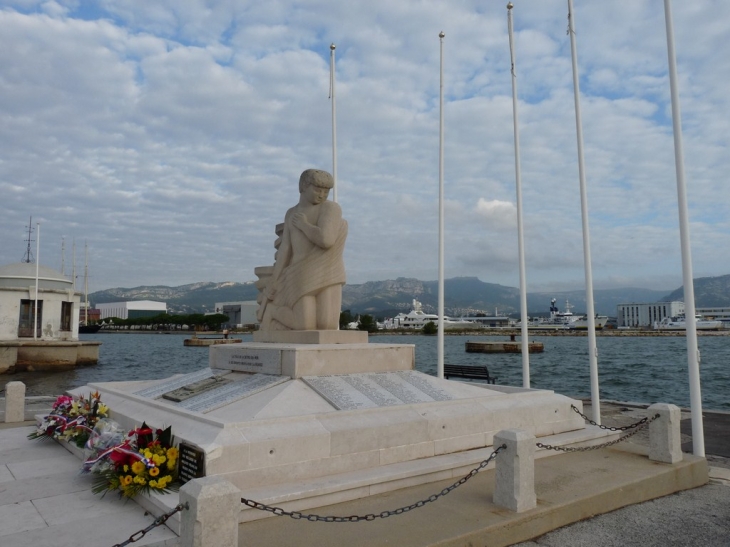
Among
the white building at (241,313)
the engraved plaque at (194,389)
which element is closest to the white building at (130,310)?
the white building at (241,313)

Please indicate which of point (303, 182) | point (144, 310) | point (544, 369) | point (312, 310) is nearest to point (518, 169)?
point (303, 182)

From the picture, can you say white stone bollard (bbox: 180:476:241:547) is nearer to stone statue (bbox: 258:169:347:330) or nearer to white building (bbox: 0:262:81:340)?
stone statue (bbox: 258:169:347:330)

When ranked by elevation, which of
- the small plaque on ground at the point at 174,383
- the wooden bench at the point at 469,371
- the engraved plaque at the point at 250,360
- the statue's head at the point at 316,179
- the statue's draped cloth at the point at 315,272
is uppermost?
the statue's head at the point at 316,179

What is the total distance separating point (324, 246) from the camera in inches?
A: 340

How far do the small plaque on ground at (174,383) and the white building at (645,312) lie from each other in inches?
5025

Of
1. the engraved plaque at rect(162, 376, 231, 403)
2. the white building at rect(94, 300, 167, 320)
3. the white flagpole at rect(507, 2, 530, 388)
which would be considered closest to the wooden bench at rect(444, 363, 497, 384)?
the white flagpole at rect(507, 2, 530, 388)

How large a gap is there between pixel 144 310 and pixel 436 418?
19114 centimetres

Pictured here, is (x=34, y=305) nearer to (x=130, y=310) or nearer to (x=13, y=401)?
(x=13, y=401)

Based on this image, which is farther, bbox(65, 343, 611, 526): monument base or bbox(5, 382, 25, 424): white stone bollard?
bbox(5, 382, 25, 424): white stone bollard

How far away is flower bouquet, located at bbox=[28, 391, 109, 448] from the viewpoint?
23.1 feet

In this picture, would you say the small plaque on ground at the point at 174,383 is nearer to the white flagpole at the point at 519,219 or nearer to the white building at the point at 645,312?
the white flagpole at the point at 519,219

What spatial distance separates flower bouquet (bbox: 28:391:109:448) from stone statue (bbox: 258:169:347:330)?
2.93 meters

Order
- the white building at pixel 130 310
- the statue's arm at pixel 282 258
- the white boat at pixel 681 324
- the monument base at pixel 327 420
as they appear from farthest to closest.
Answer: the white building at pixel 130 310, the white boat at pixel 681 324, the statue's arm at pixel 282 258, the monument base at pixel 327 420

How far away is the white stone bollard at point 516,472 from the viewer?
5047 millimetres
